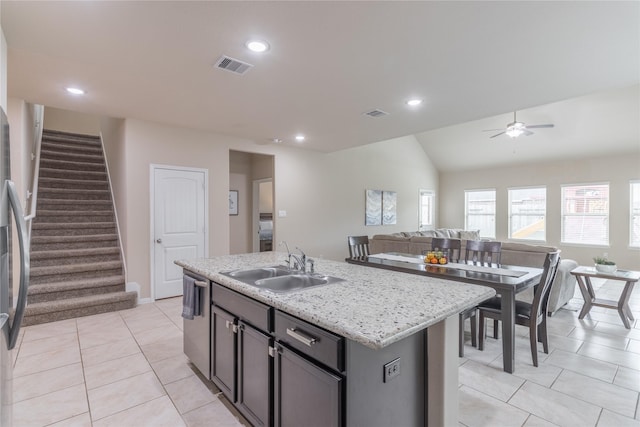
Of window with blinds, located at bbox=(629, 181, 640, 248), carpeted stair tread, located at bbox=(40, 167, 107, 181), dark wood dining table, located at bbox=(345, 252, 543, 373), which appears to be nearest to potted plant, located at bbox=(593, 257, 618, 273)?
dark wood dining table, located at bbox=(345, 252, 543, 373)

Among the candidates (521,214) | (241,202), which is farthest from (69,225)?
(521,214)

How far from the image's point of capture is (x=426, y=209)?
31.3ft

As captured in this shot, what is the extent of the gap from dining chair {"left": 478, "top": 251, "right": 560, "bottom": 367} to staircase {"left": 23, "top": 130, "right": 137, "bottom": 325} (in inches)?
165

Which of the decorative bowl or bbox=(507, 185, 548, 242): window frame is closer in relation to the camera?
the decorative bowl

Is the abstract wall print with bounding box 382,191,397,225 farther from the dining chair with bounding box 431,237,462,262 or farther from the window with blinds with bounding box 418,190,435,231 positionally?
the dining chair with bounding box 431,237,462,262

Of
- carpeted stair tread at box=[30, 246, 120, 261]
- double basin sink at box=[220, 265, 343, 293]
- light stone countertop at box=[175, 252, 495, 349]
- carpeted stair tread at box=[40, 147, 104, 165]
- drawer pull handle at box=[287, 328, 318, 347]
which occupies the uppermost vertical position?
carpeted stair tread at box=[40, 147, 104, 165]

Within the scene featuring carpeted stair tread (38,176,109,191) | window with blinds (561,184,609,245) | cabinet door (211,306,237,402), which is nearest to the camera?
cabinet door (211,306,237,402)

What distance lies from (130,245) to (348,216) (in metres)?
4.35

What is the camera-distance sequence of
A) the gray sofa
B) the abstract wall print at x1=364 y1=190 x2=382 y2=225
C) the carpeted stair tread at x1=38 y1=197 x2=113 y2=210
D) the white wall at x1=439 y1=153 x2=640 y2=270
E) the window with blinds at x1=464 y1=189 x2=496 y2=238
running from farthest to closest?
the window with blinds at x1=464 y1=189 x2=496 y2=238, the abstract wall print at x1=364 y1=190 x2=382 y2=225, the white wall at x1=439 y1=153 x2=640 y2=270, the carpeted stair tread at x1=38 y1=197 x2=113 y2=210, the gray sofa

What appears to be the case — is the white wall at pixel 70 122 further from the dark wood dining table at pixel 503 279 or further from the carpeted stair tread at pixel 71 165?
the dark wood dining table at pixel 503 279

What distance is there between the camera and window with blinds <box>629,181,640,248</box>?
6555mm

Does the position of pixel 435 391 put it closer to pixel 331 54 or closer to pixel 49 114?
pixel 331 54

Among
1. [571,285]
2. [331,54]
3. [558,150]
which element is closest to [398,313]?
[331,54]

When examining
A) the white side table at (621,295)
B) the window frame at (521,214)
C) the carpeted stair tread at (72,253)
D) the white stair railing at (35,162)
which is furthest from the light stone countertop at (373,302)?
the window frame at (521,214)
